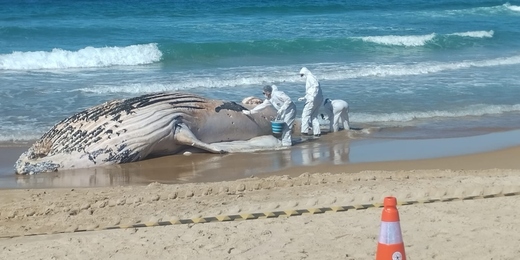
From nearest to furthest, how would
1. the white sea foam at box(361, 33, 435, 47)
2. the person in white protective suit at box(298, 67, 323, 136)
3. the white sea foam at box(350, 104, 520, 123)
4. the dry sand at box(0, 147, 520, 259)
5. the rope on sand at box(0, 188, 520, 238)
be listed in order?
the dry sand at box(0, 147, 520, 259)
the rope on sand at box(0, 188, 520, 238)
the person in white protective suit at box(298, 67, 323, 136)
the white sea foam at box(350, 104, 520, 123)
the white sea foam at box(361, 33, 435, 47)

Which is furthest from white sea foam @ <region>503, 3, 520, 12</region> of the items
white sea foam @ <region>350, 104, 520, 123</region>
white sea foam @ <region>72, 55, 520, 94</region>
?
white sea foam @ <region>350, 104, 520, 123</region>

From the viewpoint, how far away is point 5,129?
1483cm

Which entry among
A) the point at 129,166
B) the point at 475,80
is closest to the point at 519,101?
the point at 475,80

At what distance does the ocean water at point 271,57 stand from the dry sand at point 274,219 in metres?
4.36

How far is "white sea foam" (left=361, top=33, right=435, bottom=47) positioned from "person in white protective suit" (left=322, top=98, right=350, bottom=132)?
56.9 ft

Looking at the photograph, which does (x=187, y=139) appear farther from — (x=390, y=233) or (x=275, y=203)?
(x=390, y=233)

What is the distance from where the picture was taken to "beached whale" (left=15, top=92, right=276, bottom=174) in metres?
12.3

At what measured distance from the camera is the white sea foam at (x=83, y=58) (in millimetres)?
25156

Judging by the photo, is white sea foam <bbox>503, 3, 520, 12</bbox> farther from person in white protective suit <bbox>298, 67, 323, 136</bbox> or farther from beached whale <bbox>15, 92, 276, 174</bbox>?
beached whale <bbox>15, 92, 276, 174</bbox>

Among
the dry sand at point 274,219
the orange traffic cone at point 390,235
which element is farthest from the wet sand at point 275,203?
the orange traffic cone at point 390,235

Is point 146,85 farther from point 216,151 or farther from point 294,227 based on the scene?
point 294,227

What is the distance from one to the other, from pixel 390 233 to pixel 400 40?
27825 millimetres

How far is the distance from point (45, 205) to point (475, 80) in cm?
1496

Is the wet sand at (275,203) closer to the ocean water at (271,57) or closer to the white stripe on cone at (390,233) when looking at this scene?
the white stripe on cone at (390,233)
